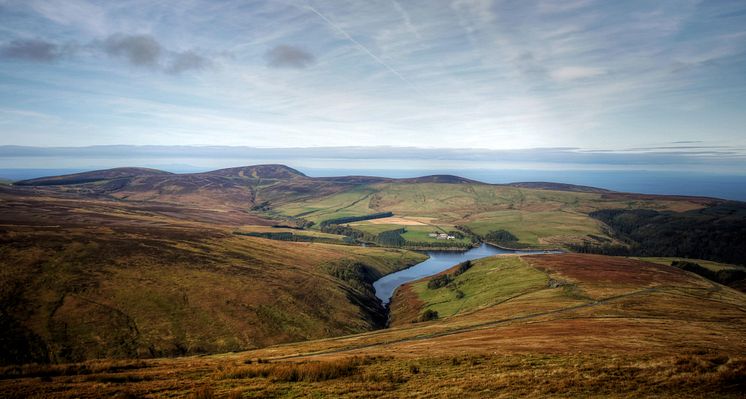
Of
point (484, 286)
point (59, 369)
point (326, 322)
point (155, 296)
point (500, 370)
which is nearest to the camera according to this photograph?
point (500, 370)

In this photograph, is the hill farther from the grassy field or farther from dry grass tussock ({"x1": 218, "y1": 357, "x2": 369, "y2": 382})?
the grassy field

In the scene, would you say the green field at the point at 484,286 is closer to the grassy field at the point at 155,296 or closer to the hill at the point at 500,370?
the grassy field at the point at 155,296

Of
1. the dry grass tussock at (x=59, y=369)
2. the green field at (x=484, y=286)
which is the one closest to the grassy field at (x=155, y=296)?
the green field at (x=484, y=286)

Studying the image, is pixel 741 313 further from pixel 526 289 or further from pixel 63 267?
pixel 63 267

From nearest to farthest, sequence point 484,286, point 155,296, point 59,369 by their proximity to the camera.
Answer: point 59,369
point 155,296
point 484,286

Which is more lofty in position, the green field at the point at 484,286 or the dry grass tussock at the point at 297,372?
the dry grass tussock at the point at 297,372

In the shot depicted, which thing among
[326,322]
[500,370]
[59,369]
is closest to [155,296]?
[326,322]

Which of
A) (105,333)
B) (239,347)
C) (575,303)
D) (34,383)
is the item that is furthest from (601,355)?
(105,333)

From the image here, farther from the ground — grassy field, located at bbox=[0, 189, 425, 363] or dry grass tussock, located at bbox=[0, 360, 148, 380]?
dry grass tussock, located at bbox=[0, 360, 148, 380]

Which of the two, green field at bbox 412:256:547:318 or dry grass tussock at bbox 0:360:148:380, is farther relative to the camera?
green field at bbox 412:256:547:318

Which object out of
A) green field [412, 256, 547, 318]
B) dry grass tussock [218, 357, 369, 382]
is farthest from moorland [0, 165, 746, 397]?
green field [412, 256, 547, 318]

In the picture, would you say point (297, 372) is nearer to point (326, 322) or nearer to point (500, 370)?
point (500, 370)
